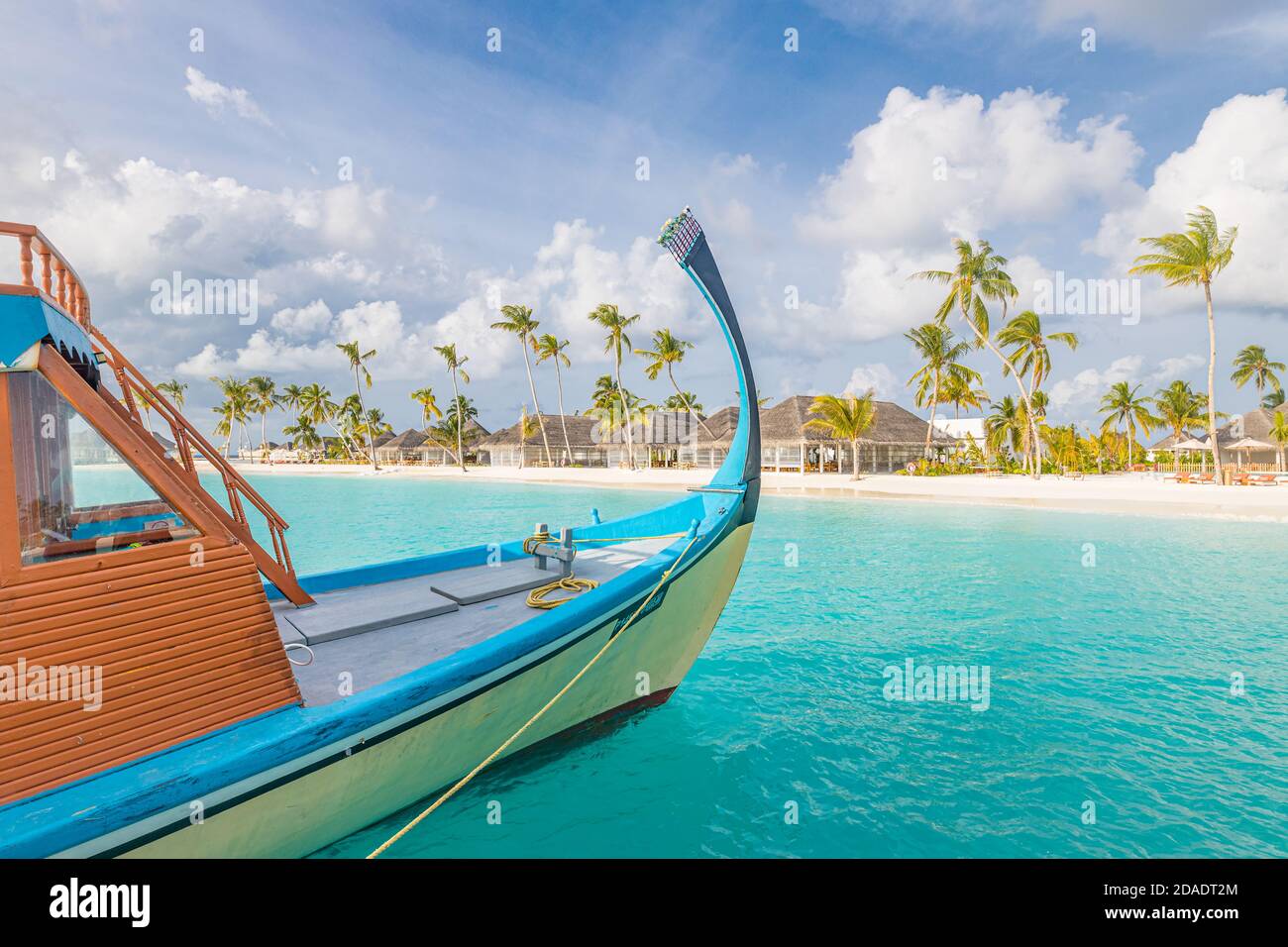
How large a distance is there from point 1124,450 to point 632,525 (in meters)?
63.3

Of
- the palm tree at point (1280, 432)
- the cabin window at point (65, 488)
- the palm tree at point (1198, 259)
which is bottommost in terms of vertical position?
the cabin window at point (65, 488)

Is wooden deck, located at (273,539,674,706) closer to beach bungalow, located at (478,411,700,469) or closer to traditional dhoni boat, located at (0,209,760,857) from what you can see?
traditional dhoni boat, located at (0,209,760,857)

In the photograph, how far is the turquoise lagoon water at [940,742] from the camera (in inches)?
158

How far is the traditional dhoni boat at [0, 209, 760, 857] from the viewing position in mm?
2469

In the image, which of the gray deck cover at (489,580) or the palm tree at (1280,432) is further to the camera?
the palm tree at (1280,432)

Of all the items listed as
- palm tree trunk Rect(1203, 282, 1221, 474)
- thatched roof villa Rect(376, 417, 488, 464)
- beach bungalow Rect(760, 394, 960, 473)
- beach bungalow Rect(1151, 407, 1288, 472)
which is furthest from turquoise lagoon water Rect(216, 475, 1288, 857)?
thatched roof villa Rect(376, 417, 488, 464)

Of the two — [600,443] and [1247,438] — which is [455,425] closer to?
[600,443]

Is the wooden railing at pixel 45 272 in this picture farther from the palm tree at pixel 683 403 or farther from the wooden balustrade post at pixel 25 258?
the palm tree at pixel 683 403

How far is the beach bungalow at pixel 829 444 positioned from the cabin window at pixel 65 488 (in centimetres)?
3896

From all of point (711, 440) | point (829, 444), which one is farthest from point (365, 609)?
point (711, 440)

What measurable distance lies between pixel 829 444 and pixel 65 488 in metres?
41.7

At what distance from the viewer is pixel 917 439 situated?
4428 centimetres

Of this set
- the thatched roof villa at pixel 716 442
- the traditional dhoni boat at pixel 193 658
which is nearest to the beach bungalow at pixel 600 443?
the thatched roof villa at pixel 716 442

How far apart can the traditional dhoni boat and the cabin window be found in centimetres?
2
